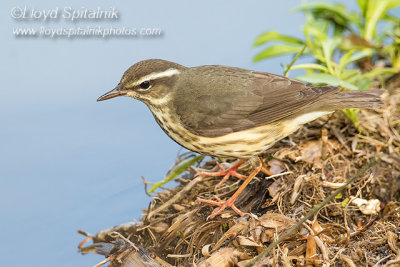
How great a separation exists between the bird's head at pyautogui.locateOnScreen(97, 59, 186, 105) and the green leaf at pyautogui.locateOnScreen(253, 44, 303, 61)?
5.92 feet

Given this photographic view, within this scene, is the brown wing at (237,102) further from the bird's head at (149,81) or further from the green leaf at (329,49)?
the green leaf at (329,49)

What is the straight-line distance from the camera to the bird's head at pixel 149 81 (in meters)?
4.14

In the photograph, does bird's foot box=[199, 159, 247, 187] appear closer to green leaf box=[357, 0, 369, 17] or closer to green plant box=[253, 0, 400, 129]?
green plant box=[253, 0, 400, 129]

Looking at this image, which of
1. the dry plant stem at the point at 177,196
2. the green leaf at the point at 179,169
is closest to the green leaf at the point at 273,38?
the green leaf at the point at 179,169

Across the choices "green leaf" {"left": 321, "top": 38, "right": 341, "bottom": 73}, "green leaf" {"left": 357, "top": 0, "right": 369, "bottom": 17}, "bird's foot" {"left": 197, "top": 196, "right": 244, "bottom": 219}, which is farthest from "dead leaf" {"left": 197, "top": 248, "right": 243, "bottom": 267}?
"green leaf" {"left": 357, "top": 0, "right": 369, "bottom": 17}

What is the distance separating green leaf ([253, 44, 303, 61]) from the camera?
589 centimetres

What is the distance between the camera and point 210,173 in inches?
183

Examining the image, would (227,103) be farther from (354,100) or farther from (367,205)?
(367,205)

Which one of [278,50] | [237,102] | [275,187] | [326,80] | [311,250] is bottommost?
[311,250]

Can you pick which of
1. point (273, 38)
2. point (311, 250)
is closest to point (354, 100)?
point (311, 250)

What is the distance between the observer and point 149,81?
4.27 metres

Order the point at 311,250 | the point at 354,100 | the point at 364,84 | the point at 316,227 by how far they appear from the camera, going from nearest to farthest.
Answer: the point at 311,250 → the point at 316,227 → the point at 354,100 → the point at 364,84

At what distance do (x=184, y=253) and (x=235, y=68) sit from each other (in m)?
1.68

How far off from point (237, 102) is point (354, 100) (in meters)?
0.99
